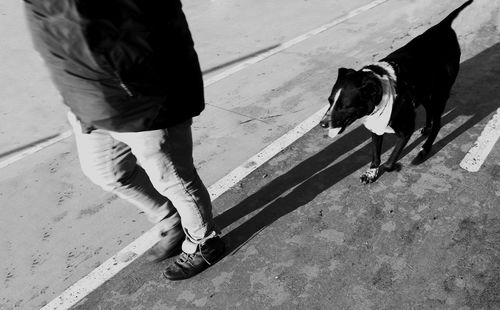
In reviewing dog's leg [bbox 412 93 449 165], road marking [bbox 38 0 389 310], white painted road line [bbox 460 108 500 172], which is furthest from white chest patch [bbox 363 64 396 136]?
road marking [bbox 38 0 389 310]

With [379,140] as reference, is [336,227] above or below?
below

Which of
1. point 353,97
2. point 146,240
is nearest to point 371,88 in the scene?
point 353,97

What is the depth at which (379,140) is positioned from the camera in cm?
353

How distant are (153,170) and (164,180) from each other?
0.30 feet

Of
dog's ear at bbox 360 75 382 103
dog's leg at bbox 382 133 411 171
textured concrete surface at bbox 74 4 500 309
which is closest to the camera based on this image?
textured concrete surface at bbox 74 4 500 309

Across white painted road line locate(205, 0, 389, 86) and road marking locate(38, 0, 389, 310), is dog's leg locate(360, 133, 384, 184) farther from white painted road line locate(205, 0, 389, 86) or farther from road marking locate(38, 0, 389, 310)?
white painted road line locate(205, 0, 389, 86)

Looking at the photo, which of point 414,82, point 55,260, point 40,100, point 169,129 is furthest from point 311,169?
point 40,100

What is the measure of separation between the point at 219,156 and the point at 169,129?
1.92m

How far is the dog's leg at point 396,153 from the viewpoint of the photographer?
11.5ft

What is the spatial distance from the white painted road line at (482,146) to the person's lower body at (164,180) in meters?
2.21

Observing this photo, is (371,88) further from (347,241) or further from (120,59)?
(120,59)

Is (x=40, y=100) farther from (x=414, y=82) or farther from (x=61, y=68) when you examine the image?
(x=414, y=82)

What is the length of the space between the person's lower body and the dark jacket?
0.44 feet

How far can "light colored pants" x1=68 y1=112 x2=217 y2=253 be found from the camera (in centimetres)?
223
